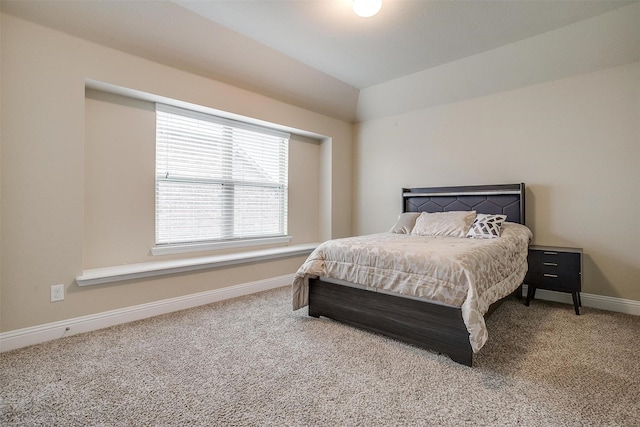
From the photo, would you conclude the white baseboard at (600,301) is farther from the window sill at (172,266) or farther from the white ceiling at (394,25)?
the window sill at (172,266)

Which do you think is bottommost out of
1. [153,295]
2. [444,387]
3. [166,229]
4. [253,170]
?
[444,387]

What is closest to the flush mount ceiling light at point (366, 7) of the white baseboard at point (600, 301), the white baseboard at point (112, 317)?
the white baseboard at point (112, 317)

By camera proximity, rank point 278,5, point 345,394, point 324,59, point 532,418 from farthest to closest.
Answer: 1. point 324,59
2. point 278,5
3. point 345,394
4. point 532,418

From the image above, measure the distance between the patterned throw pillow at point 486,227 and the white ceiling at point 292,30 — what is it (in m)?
1.82

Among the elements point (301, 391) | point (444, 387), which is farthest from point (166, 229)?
point (444, 387)

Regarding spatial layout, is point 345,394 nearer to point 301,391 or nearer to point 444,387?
point 301,391

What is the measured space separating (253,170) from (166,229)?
52.6 inches

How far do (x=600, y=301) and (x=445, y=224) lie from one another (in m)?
1.69

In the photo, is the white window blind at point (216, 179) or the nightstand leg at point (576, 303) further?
the white window blind at point (216, 179)

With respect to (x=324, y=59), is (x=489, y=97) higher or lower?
lower

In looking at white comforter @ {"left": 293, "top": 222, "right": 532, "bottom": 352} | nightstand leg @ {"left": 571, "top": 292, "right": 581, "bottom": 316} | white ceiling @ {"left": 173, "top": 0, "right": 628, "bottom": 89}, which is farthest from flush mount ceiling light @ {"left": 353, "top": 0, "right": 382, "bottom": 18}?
nightstand leg @ {"left": 571, "top": 292, "right": 581, "bottom": 316}

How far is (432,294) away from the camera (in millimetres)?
2098

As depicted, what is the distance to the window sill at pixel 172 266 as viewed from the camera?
2620mm

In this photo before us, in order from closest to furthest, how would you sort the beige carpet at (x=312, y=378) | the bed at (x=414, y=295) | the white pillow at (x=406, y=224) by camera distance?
the beige carpet at (x=312, y=378), the bed at (x=414, y=295), the white pillow at (x=406, y=224)
